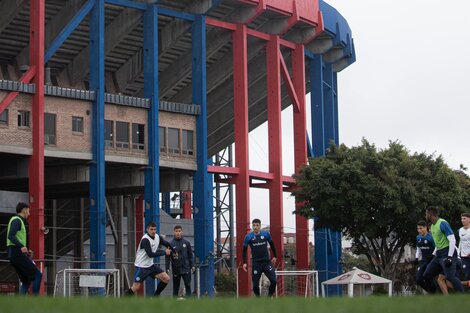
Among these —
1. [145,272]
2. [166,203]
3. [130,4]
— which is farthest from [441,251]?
[166,203]

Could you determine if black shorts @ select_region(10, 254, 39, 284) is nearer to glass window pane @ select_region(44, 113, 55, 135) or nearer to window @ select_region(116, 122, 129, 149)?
glass window pane @ select_region(44, 113, 55, 135)

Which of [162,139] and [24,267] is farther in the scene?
[162,139]

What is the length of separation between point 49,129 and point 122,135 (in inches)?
157

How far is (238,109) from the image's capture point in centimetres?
5225

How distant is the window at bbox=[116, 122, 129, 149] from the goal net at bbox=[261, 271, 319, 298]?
501 inches

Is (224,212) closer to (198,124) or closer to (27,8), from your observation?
(198,124)

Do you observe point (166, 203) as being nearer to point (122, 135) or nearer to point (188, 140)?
point (188, 140)

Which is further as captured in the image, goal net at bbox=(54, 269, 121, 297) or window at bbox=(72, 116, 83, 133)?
window at bbox=(72, 116, 83, 133)

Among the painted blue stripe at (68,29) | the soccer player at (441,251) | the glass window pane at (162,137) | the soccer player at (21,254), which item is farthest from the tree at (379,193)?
the soccer player at (21,254)

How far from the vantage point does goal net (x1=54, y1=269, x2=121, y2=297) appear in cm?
2838

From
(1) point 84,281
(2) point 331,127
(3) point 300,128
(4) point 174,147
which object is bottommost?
(1) point 84,281

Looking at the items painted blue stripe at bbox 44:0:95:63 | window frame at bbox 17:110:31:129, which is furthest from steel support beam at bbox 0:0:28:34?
window frame at bbox 17:110:31:129

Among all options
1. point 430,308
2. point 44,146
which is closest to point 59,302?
point 430,308

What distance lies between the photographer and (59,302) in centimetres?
1005
